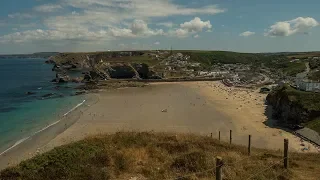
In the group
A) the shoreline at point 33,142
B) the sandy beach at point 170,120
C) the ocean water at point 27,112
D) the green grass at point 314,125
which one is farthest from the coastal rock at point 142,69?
A: the green grass at point 314,125

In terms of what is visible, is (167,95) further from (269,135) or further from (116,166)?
(116,166)

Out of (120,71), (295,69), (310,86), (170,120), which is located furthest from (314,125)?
(295,69)

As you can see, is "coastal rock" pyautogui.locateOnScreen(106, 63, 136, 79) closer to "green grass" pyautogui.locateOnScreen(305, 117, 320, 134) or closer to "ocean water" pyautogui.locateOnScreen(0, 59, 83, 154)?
"ocean water" pyautogui.locateOnScreen(0, 59, 83, 154)

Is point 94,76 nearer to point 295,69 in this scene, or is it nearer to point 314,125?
point 295,69

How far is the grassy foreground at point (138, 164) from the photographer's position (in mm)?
11547

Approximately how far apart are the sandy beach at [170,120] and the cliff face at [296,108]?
2313 mm

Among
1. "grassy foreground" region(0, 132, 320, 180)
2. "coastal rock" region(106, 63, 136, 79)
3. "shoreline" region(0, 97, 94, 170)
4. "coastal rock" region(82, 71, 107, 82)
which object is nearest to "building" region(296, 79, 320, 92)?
"grassy foreground" region(0, 132, 320, 180)

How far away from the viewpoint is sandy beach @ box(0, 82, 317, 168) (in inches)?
1168

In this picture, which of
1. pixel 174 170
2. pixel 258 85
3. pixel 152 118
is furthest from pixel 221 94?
pixel 174 170

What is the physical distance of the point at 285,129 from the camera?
34.2 meters

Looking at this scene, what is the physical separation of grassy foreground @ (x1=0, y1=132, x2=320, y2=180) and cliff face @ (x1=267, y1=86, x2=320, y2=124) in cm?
1977

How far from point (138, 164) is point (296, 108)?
27.5m

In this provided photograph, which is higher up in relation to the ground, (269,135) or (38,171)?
(38,171)

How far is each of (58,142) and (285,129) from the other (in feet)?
75.6
